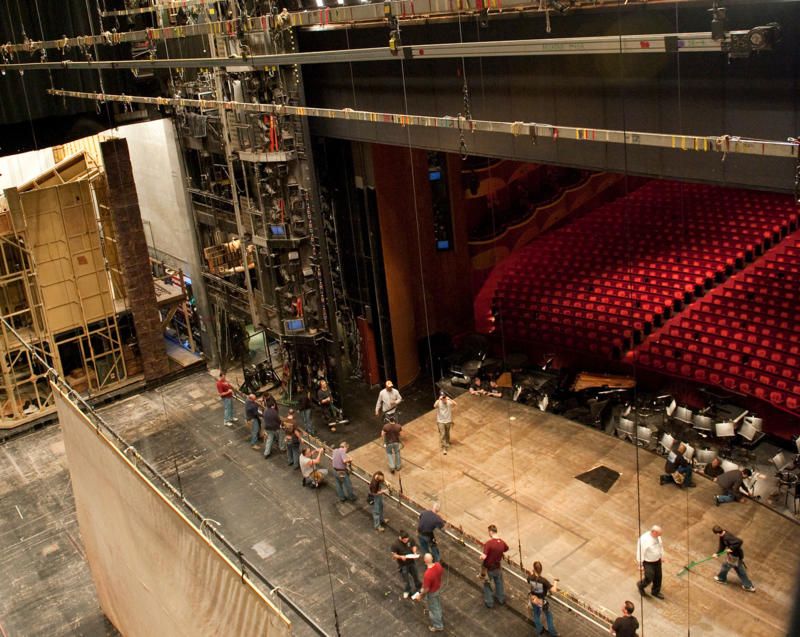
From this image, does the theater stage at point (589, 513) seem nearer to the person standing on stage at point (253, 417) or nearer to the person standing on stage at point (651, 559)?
the person standing on stage at point (651, 559)

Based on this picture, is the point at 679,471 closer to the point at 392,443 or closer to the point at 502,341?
the point at 392,443

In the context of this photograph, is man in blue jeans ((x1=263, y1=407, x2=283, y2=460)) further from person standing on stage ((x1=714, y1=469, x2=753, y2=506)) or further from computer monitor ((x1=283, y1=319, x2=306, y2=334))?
person standing on stage ((x1=714, y1=469, x2=753, y2=506))

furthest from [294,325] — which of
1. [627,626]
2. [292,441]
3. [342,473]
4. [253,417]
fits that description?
[627,626]

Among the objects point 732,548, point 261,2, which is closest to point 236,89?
point 261,2

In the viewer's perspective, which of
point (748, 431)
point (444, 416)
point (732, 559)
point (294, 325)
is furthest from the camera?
point (294, 325)

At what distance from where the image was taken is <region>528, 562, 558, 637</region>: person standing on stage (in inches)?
420

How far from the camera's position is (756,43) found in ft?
28.2

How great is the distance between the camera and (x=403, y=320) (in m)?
18.5

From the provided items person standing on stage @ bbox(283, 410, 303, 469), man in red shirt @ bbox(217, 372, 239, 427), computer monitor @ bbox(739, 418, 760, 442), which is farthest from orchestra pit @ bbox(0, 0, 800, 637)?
man in red shirt @ bbox(217, 372, 239, 427)

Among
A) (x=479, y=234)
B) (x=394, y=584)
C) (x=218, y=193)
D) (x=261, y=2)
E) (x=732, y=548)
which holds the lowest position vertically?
(x=394, y=584)

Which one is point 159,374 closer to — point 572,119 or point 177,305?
point 177,305

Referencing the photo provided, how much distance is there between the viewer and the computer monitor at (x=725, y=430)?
45.4 feet

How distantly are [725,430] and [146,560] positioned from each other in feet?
29.7

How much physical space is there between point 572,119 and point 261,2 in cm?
723
